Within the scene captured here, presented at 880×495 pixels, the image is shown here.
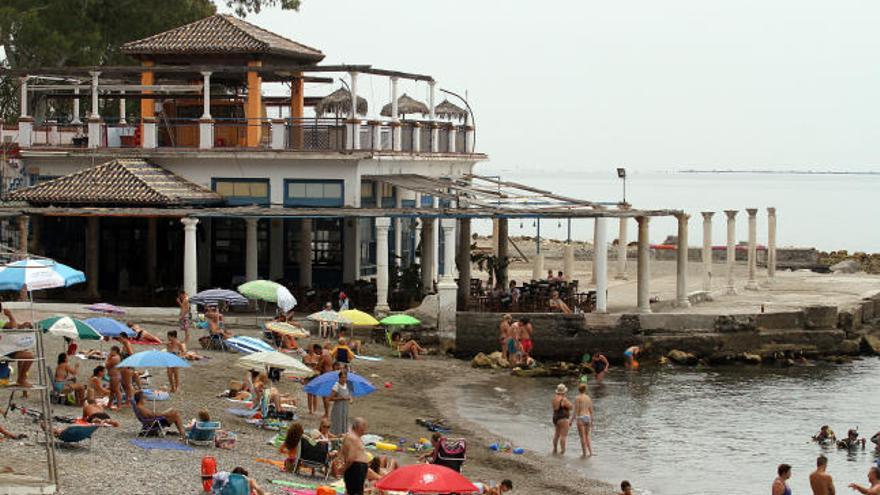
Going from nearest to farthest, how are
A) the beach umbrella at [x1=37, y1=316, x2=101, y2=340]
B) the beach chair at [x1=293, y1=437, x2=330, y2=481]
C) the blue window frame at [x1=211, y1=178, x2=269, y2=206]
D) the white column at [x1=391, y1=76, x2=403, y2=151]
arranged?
the beach chair at [x1=293, y1=437, x2=330, y2=481], the beach umbrella at [x1=37, y1=316, x2=101, y2=340], the blue window frame at [x1=211, y1=178, x2=269, y2=206], the white column at [x1=391, y1=76, x2=403, y2=151]

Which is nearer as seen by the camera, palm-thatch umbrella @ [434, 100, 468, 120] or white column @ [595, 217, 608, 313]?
white column @ [595, 217, 608, 313]

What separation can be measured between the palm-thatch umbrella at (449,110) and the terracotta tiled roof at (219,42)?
531 cm

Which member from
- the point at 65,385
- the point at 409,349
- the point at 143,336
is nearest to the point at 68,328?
the point at 65,385

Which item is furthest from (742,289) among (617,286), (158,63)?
(158,63)

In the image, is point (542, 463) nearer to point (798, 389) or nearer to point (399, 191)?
point (798, 389)

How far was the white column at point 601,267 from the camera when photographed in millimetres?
42781

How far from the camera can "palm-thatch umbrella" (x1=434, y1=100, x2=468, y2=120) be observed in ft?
168

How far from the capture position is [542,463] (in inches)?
1193

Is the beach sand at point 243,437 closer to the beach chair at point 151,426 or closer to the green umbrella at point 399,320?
the beach chair at point 151,426

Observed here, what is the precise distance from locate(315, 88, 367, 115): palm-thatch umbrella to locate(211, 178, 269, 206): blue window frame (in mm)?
3541

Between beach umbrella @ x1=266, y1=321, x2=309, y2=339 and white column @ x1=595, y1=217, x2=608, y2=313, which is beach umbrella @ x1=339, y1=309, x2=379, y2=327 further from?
white column @ x1=595, y1=217, x2=608, y2=313

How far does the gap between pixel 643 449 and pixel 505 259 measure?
50.3ft

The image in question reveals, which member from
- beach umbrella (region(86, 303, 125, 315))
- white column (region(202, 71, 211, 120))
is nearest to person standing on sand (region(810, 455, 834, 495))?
beach umbrella (region(86, 303, 125, 315))

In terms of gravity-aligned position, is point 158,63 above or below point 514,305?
above
